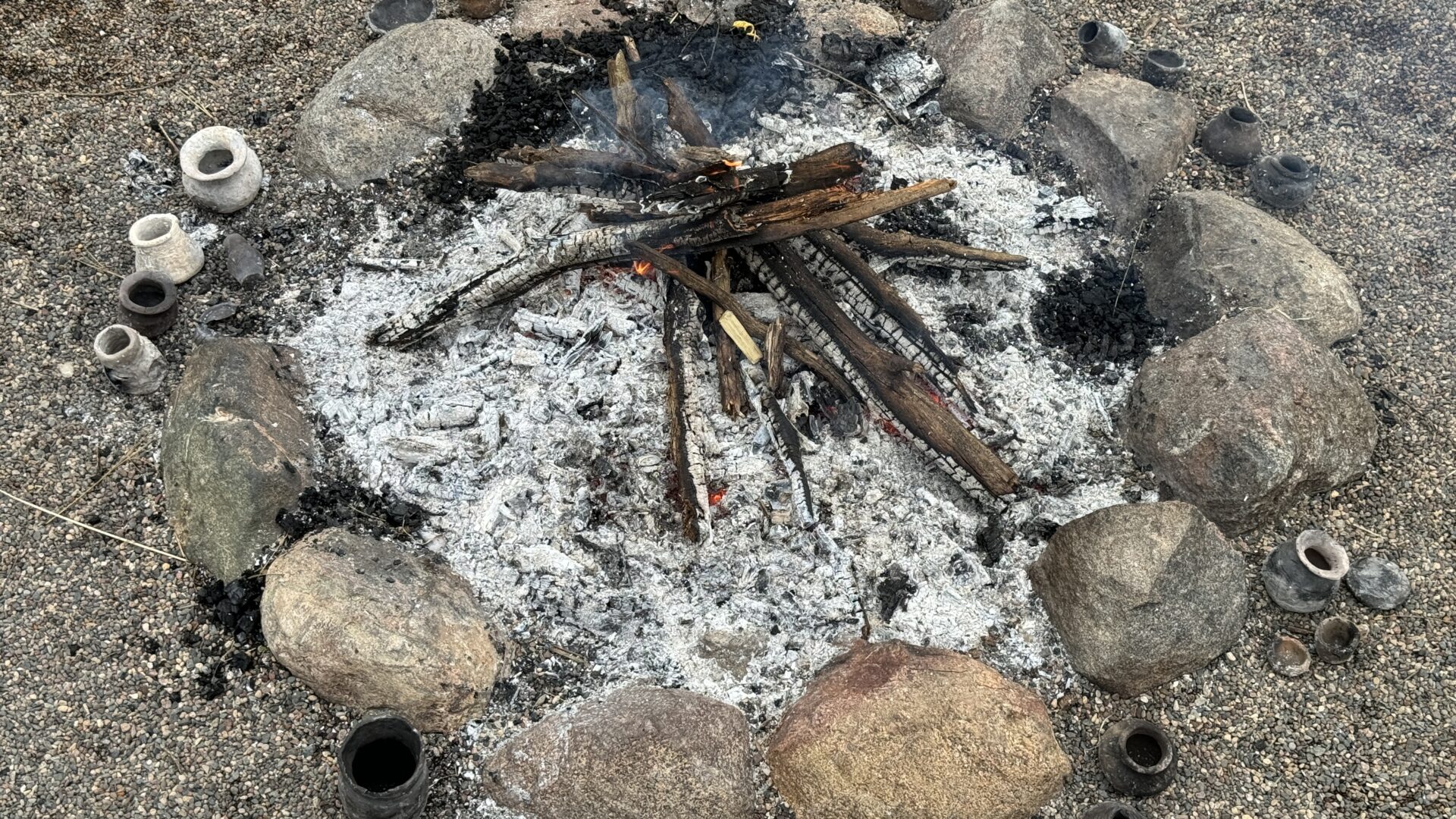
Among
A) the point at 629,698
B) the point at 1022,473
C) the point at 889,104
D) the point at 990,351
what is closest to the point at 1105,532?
the point at 1022,473

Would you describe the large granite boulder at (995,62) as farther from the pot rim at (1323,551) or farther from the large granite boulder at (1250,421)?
the pot rim at (1323,551)

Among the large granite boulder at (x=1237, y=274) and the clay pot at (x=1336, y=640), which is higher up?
the large granite boulder at (x=1237, y=274)

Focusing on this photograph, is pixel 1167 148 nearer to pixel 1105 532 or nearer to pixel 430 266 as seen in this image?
pixel 1105 532

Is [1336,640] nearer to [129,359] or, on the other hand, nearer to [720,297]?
[720,297]

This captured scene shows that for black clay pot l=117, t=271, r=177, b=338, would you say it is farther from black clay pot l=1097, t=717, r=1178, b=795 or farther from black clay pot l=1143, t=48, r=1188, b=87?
black clay pot l=1143, t=48, r=1188, b=87

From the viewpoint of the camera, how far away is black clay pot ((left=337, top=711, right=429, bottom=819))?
4.38 metres

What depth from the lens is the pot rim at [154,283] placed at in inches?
241

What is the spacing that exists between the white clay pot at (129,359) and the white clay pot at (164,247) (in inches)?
20.8

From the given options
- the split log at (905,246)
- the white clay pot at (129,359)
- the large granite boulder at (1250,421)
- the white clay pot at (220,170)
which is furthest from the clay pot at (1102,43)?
the white clay pot at (129,359)

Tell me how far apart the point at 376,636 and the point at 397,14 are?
227 inches

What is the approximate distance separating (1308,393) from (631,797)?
4577mm

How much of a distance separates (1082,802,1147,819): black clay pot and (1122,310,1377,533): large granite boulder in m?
1.91

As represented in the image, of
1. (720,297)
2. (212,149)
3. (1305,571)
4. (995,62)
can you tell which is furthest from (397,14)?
(1305,571)

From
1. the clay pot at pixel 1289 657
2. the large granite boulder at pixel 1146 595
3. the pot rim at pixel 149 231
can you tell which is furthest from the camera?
the pot rim at pixel 149 231
